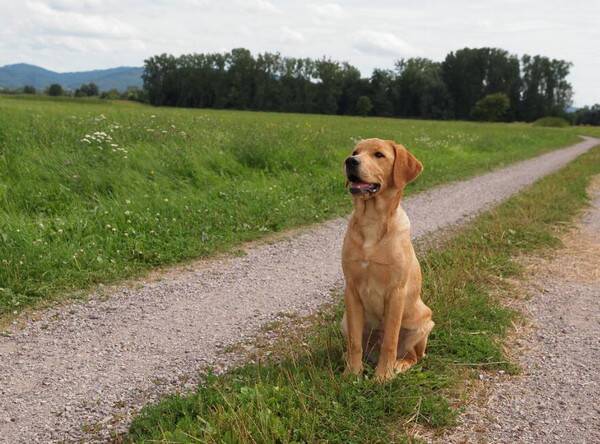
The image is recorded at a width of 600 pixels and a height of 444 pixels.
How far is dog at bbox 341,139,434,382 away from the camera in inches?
145

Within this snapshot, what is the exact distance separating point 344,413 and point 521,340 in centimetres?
221

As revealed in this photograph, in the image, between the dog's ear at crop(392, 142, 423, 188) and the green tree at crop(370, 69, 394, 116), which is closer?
the dog's ear at crop(392, 142, 423, 188)

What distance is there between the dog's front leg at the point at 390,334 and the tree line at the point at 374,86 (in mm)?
88682

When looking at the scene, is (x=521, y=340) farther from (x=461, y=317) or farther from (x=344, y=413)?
(x=344, y=413)

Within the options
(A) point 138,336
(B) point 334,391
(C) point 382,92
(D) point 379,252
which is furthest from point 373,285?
(C) point 382,92

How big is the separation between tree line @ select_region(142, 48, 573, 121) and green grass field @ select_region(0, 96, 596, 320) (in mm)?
79223

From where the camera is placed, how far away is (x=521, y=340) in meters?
4.75

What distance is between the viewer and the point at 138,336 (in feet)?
15.9

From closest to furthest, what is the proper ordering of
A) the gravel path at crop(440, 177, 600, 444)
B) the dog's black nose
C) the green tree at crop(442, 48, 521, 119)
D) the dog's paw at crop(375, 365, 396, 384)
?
the gravel path at crop(440, 177, 600, 444)
the dog's black nose
the dog's paw at crop(375, 365, 396, 384)
the green tree at crop(442, 48, 521, 119)

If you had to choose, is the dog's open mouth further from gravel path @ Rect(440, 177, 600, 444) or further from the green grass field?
the green grass field

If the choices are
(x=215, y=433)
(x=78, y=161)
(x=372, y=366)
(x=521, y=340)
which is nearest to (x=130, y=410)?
(x=215, y=433)

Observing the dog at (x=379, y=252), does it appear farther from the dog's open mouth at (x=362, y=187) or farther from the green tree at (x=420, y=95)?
the green tree at (x=420, y=95)

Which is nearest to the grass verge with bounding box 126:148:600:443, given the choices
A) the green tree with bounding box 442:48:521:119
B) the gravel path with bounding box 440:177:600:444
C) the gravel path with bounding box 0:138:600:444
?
the gravel path with bounding box 440:177:600:444

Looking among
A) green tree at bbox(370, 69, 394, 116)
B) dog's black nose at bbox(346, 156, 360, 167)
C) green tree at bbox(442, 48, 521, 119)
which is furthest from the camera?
green tree at bbox(442, 48, 521, 119)
